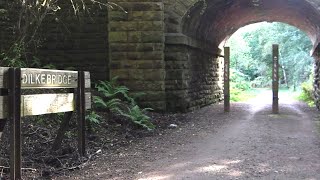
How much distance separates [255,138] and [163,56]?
4680 millimetres

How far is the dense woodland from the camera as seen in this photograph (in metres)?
31.6

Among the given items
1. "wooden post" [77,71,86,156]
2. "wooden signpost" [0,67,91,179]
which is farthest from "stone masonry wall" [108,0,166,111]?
"wooden signpost" [0,67,91,179]

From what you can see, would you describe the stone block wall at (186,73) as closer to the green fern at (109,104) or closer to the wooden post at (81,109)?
the green fern at (109,104)

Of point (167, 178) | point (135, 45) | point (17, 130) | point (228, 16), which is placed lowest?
point (167, 178)

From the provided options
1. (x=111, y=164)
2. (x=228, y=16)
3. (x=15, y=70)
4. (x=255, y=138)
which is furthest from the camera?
(x=228, y=16)

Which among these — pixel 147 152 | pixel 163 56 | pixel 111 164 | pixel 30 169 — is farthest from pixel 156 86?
pixel 30 169

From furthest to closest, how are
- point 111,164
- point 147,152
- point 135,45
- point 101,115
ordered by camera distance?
1. point 135,45
2. point 101,115
3. point 147,152
4. point 111,164

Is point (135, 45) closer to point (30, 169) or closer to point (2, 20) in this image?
point (2, 20)

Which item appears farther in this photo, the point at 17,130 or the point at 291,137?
the point at 291,137

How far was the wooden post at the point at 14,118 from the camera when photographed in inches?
196

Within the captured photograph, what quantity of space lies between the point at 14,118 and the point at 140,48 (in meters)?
7.64

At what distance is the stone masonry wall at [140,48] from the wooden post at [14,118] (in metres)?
7.47

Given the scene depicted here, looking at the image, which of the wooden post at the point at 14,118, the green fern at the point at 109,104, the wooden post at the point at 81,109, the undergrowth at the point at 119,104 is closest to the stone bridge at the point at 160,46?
the undergrowth at the point at 119,104

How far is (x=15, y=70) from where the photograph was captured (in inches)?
196
